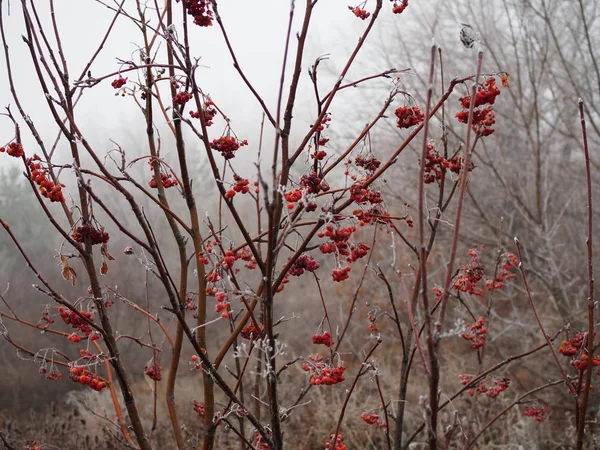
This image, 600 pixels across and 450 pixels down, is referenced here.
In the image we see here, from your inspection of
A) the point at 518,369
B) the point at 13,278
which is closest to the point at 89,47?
the point at 13,278

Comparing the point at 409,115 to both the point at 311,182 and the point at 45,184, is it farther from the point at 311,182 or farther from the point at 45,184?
the point at 45,184

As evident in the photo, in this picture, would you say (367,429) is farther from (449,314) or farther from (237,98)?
(237,98)

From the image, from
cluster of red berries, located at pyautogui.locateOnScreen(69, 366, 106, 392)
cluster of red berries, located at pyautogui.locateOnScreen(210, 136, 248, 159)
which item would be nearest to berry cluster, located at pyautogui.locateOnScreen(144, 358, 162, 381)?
cluster of red berries, located at pyautogui.locateOnScreen(69, 366, 106, 392)

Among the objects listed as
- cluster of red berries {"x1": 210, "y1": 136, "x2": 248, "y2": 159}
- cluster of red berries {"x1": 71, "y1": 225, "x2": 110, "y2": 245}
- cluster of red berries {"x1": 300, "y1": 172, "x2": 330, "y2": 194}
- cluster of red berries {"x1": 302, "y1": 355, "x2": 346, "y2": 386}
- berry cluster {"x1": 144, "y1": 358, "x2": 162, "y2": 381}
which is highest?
cluster of red berries {"x1": 210, "y1": 136, "x2": 248, "y2": 159}

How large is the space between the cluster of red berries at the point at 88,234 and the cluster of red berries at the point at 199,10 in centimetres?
50

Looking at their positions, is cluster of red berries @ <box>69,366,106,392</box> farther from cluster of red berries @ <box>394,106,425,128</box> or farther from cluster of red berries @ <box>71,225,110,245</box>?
cluster of red berries @ <box>394,106,425,128</box>

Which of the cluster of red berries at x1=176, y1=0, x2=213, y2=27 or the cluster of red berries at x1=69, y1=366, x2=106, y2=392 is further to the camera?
the cluster of red berries at x1=69, y1=366, x2=106, y2=392

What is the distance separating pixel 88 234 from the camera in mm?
1065

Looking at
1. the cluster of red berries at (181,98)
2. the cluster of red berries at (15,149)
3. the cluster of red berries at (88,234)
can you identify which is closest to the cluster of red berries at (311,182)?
the cluster of red berries at (181,98)

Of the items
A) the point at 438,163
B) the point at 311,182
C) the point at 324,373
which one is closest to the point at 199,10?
the point at 311,182

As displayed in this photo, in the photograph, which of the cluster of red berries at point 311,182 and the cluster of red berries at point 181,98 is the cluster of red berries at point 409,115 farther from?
the cluster of red berries at point 181,98

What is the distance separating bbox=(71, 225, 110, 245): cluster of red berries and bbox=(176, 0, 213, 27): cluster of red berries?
0.50 metres

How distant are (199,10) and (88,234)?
1.73ft

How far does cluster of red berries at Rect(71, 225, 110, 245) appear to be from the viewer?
1057mm
